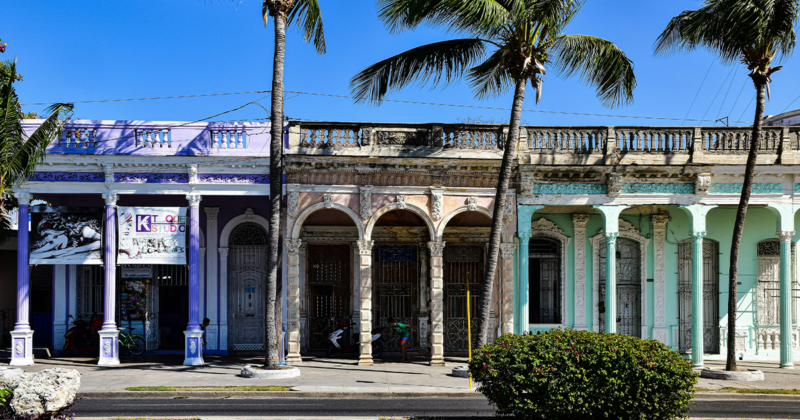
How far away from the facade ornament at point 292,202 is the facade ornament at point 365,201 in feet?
5.22

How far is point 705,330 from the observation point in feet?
66.3

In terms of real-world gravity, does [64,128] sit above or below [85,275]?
above

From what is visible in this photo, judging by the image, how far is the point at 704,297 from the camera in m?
20.2

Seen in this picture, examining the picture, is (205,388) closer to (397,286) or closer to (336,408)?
(336,408)

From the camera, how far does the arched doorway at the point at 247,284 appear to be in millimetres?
20562

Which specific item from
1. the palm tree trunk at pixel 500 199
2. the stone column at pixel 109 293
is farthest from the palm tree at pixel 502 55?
the stone column at pixel 109 293

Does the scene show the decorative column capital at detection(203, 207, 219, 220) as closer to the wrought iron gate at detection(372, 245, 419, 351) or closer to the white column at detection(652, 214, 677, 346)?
the wrought iron gate at detection(372, 245, 419, 351)

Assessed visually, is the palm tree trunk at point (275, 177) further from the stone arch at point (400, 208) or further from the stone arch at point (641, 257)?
the stone arch at point (641, 257)

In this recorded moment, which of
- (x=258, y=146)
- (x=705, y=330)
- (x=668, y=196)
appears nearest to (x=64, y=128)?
(x=258, y=146)

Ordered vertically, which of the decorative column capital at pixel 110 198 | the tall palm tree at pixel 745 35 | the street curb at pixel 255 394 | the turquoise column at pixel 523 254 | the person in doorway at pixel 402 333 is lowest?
the street curb at pixel 255 394

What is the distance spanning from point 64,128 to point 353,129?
23.3ft

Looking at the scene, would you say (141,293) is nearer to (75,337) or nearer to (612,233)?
(75,337)

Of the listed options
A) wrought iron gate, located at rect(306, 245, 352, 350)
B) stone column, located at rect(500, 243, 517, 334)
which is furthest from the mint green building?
wrought iron gate, located at rect(306, 245, 352, 350)

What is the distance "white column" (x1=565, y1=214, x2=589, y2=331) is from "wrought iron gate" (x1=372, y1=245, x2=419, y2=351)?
178 inches
